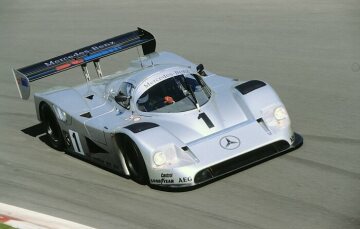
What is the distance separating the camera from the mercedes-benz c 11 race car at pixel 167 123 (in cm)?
834

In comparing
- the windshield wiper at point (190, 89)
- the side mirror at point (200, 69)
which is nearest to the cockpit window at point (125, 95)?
the windshield wiper at point (190, 89)

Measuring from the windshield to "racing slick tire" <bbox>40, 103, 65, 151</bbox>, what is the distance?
1.76 metres

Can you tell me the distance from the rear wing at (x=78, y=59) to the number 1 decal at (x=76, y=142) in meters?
1.03

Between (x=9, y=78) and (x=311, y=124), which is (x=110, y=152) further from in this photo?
(x=9, y=78)

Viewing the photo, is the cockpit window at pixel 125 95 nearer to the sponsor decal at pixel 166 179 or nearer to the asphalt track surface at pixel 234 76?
the asphalt track surface at pixel 234 76

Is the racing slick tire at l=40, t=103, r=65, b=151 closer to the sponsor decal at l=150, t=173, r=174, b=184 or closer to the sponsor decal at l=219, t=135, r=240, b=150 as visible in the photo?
the sponsor decal at l=150, t=173, r=174, b=184

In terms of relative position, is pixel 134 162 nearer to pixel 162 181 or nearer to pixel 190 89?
pixel 162 181

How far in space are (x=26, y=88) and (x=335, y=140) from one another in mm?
4482

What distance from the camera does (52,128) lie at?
35.7ft

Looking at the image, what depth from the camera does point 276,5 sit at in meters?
17.1

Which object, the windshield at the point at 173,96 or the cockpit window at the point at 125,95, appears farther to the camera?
the cockpit window at the point at 125,95

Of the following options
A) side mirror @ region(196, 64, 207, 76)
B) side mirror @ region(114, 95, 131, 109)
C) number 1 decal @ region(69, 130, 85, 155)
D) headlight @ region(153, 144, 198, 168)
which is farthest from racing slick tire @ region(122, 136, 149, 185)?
side mirror @ region(196, 64, 207, 76)

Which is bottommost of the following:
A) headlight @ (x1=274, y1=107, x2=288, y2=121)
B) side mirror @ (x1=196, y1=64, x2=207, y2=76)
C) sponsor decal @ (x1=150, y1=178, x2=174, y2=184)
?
sponsor decal @ (x1=150, y1=178, x2=174, y2=184)

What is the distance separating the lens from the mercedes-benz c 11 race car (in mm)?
8344
